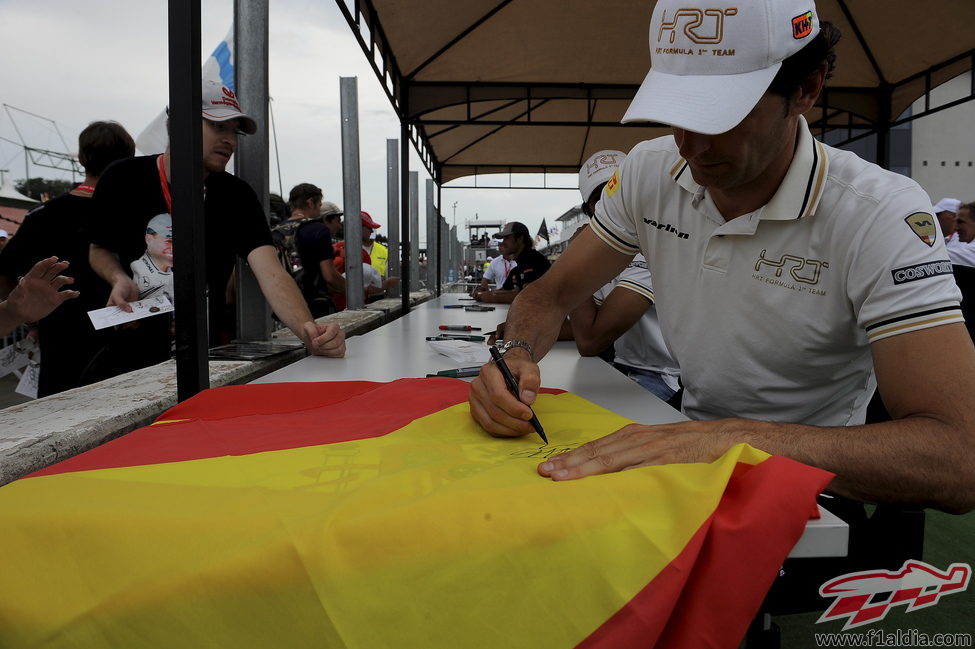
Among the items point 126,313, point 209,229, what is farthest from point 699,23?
point 209,229

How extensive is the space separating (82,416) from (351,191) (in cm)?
400

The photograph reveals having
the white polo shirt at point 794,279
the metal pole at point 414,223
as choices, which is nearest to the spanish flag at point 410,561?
the white polo shirt at point 794,279

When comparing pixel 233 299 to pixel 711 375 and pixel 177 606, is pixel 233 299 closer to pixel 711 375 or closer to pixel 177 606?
pixel 711 375

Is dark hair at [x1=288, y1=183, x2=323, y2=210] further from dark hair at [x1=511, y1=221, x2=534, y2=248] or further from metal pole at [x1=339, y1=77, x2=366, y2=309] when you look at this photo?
dark hair at [x1=511, y1=221, x2=534, y2=248]

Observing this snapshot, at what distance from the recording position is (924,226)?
1035 mm

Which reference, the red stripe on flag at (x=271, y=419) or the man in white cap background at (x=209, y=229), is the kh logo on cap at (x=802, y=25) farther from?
the man in white cap background at (x=209, y=229)

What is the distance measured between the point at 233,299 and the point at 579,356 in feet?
6.02

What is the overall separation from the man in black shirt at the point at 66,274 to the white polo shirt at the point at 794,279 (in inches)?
77.9

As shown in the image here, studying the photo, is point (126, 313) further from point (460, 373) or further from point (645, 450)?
point (645, 450)

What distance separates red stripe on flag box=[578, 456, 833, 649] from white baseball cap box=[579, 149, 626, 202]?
253 centimetres

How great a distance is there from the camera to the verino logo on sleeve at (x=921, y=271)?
979 millimetres

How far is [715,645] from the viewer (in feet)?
2.01

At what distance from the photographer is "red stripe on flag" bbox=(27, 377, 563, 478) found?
89 cm

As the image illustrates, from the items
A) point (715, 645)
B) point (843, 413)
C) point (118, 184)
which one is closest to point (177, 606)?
point (715, 645)
